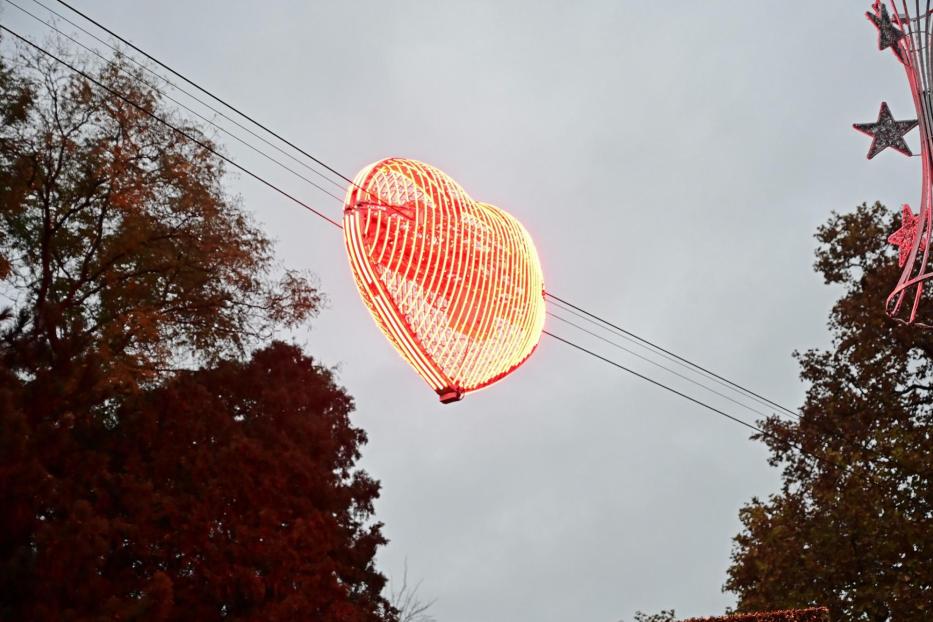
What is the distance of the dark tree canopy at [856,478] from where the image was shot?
11609 millimetres

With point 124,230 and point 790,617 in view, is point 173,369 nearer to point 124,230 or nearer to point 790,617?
point 124,230

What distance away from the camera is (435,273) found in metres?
4.98

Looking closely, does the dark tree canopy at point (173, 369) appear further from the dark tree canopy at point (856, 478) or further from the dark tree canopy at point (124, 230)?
the dark tree canopy at point (856, 478)

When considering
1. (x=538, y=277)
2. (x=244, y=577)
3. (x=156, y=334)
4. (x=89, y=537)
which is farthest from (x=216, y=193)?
(x=538, y=277)

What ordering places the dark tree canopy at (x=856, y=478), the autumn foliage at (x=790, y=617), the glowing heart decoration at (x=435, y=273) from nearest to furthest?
the glowing heart decoration at (x=435, y=273) → the autumn foliage at (x=790, y=617) → the dark tree canopy at (x=856, y=478)

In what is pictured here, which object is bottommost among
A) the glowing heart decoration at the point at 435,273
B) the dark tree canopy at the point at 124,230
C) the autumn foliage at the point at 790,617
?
the glowing heart decoration at the point at 435,273

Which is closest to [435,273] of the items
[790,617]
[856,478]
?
[790,617]

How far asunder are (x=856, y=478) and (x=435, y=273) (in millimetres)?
8789

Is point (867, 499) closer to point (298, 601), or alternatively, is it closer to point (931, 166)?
point (298, 601)

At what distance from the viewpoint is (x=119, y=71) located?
1172cm

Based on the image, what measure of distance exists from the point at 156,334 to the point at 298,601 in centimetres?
318

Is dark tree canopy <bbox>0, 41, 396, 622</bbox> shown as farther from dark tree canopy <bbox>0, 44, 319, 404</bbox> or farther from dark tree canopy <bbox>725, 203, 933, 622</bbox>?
dark tree canopy <bbox>725, 203, 933, 622</bbox>

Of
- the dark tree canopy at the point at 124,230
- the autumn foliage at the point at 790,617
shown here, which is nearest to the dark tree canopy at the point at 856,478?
the autumn foliage at the point at 790,617

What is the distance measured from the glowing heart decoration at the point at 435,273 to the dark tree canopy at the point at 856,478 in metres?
7.95
